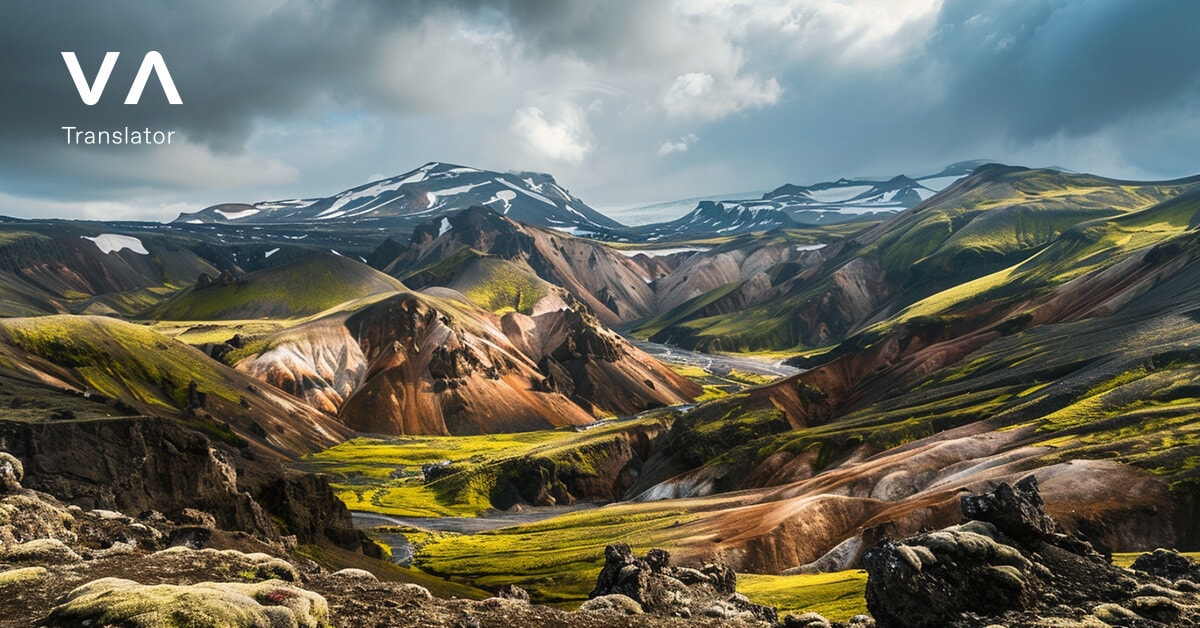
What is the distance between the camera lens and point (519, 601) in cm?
4069

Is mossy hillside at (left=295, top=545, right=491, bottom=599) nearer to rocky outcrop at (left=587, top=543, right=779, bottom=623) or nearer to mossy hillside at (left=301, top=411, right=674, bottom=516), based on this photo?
rocky outcrop at (left=587, top=543, right=779, bottom=623)

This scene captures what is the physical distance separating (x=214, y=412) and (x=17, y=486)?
143745mm

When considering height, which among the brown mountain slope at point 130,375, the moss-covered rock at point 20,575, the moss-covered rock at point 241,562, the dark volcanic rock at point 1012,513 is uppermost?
the brown mountain slope at point 130,375

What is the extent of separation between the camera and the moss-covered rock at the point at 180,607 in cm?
2791

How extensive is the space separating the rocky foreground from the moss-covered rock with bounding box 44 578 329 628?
0.20ft

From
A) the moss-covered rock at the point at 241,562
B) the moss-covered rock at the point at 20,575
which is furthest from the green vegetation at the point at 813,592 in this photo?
the moss-covered rock at the point at 20,575

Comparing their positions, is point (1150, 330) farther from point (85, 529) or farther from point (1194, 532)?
point (85, 529)

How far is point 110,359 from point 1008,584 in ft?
645

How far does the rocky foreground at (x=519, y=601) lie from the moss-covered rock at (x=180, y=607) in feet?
0.20

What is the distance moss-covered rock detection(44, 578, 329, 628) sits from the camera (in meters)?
27.9

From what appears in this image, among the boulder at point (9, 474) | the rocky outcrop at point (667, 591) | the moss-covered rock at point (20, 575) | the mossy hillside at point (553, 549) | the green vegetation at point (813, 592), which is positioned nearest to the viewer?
the moss-covered rock at point (20, 575)

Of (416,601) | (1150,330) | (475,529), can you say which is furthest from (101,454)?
(1150,330)

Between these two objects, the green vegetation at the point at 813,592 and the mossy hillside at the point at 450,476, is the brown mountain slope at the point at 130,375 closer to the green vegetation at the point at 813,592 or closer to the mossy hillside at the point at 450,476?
the mossy hillside at the point at 450,476

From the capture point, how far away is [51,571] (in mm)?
36000
